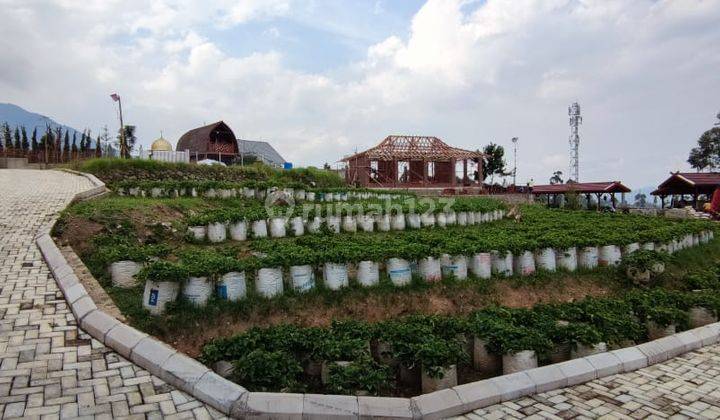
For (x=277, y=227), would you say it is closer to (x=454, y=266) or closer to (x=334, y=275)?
(x=334, y=275)

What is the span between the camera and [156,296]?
5684mm

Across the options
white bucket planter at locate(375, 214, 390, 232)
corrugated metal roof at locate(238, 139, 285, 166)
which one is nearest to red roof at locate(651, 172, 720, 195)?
white bucket planter at locate(375, 214, 390, 232)

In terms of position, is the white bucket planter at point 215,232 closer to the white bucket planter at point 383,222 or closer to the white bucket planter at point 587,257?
the white bucket planter at point 383,222

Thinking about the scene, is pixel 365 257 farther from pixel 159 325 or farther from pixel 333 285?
pixel 159 325

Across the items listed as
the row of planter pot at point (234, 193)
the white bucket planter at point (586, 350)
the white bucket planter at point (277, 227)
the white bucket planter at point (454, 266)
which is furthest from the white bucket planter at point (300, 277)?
the row of planter pot at point (234, 193)

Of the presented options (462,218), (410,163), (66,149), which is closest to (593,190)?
(410,163)

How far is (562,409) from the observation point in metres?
4.23

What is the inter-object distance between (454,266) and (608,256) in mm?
4247

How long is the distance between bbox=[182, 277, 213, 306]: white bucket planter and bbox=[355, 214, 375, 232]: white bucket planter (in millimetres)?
6606

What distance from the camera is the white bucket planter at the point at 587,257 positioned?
381 inches

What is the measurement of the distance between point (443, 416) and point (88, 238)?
733 centimetres

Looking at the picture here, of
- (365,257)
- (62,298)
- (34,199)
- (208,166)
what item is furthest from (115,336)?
(208,166)

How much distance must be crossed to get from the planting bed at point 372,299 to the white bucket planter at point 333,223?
4.40 ft

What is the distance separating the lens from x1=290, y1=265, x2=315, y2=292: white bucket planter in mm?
6730
